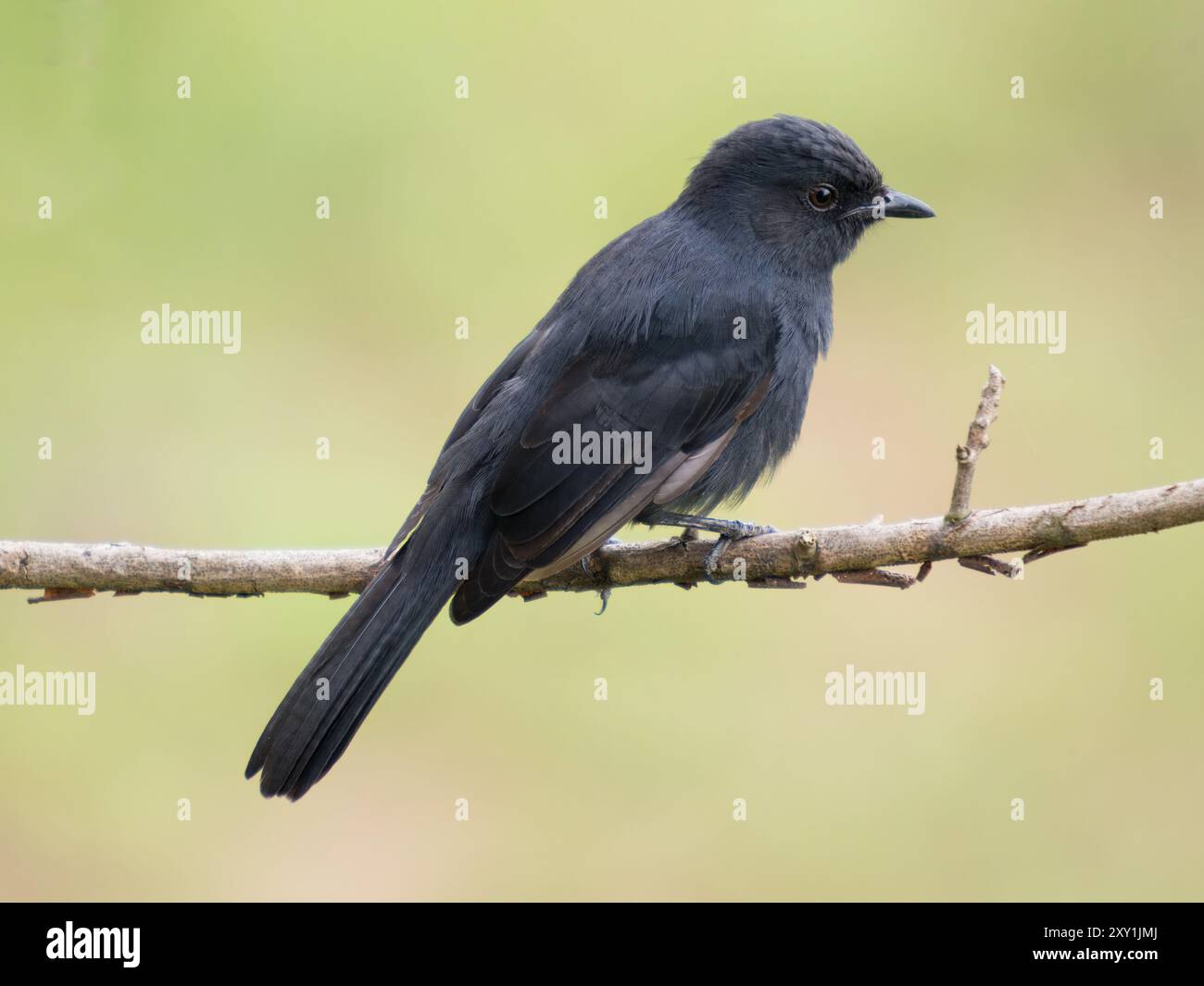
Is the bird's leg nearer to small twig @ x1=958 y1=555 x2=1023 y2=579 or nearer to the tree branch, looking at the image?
the tree branch

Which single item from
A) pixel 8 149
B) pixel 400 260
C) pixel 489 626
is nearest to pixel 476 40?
pixel 400 260

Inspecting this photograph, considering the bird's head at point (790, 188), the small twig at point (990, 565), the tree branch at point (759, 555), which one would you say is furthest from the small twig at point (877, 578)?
the bird's head at point (790, 188)

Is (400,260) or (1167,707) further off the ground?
(400,260)

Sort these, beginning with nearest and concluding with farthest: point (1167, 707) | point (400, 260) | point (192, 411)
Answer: point (1167, 707)
point (192, 411)
point (400, 260)

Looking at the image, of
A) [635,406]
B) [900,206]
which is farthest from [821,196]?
[635,406]

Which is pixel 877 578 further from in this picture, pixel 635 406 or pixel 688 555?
pixel 635 406

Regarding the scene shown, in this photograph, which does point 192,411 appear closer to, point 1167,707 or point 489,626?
point 489,626

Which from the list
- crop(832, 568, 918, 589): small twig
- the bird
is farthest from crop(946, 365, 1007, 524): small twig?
the bird
